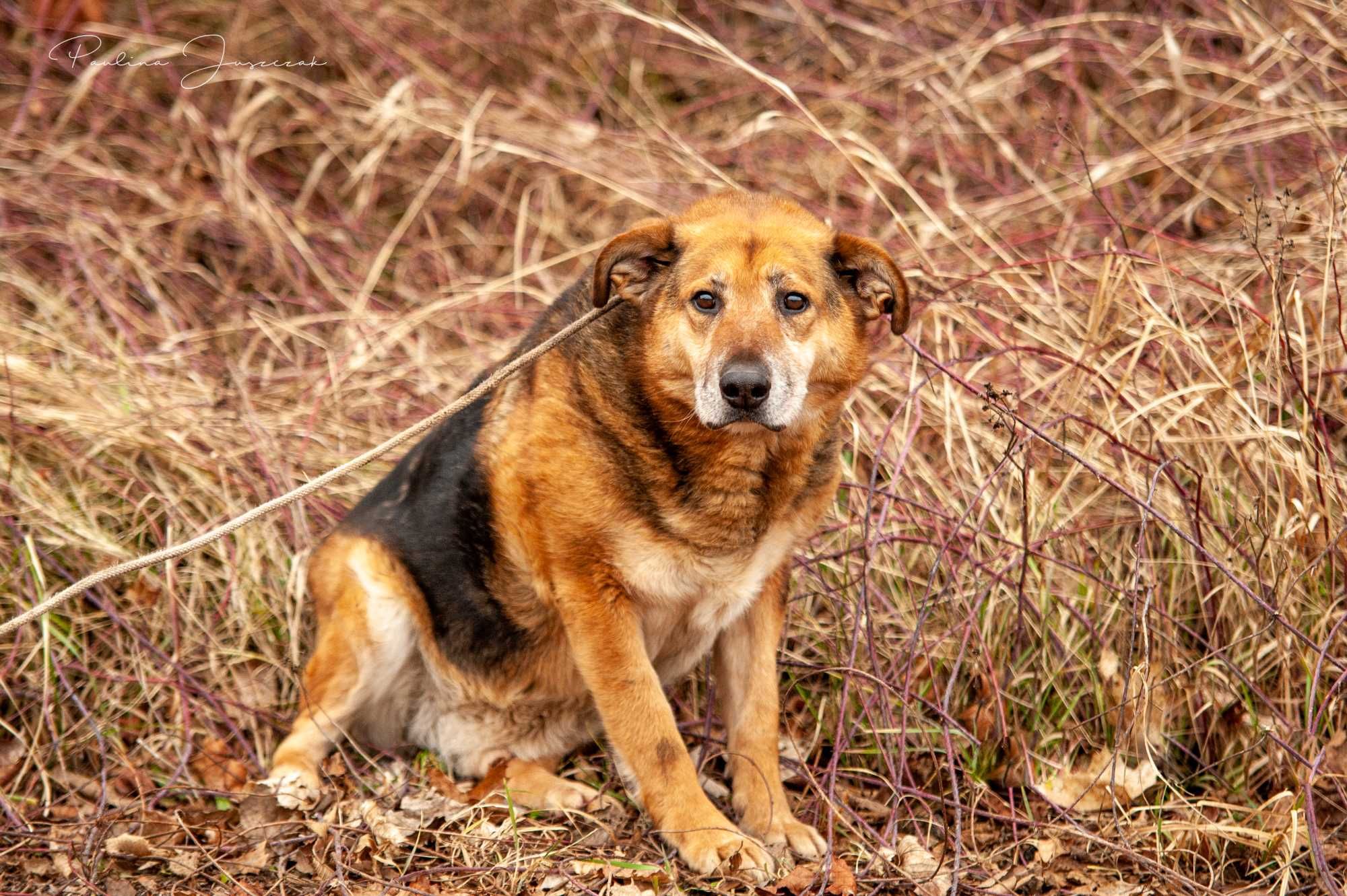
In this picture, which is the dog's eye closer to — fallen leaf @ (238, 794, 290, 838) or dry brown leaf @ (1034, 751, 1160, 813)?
dry brown leaf @ (1034, 751, 1160, 813)

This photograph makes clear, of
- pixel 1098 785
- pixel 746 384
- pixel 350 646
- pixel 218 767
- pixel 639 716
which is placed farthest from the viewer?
pixel 218 767

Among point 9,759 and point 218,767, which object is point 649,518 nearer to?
point 218,767

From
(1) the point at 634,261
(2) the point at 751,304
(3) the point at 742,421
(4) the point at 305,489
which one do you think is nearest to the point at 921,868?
(3) the point at 742,421

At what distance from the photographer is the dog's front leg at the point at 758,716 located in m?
3.75

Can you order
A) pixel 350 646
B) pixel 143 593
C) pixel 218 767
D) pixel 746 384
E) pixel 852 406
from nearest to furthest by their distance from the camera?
pixel 746 384, pixel 350 646, pixel 218 767, pixel 143 593, pixel 852 406

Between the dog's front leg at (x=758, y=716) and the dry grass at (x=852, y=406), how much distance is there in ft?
0.64

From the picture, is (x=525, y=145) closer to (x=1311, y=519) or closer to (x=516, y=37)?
(x=516, y=37)

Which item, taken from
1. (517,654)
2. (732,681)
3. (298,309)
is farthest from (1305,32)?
(298,309)

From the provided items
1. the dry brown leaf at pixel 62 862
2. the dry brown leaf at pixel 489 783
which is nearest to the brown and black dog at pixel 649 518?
the dry brown leaf at pixel 489 783

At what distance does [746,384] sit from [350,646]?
1.71 metres

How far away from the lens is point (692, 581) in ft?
11.8

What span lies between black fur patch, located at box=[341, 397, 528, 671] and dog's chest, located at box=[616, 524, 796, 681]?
0.48m

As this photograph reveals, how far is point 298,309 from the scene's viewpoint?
21.0 feet

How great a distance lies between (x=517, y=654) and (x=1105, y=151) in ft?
14.9
